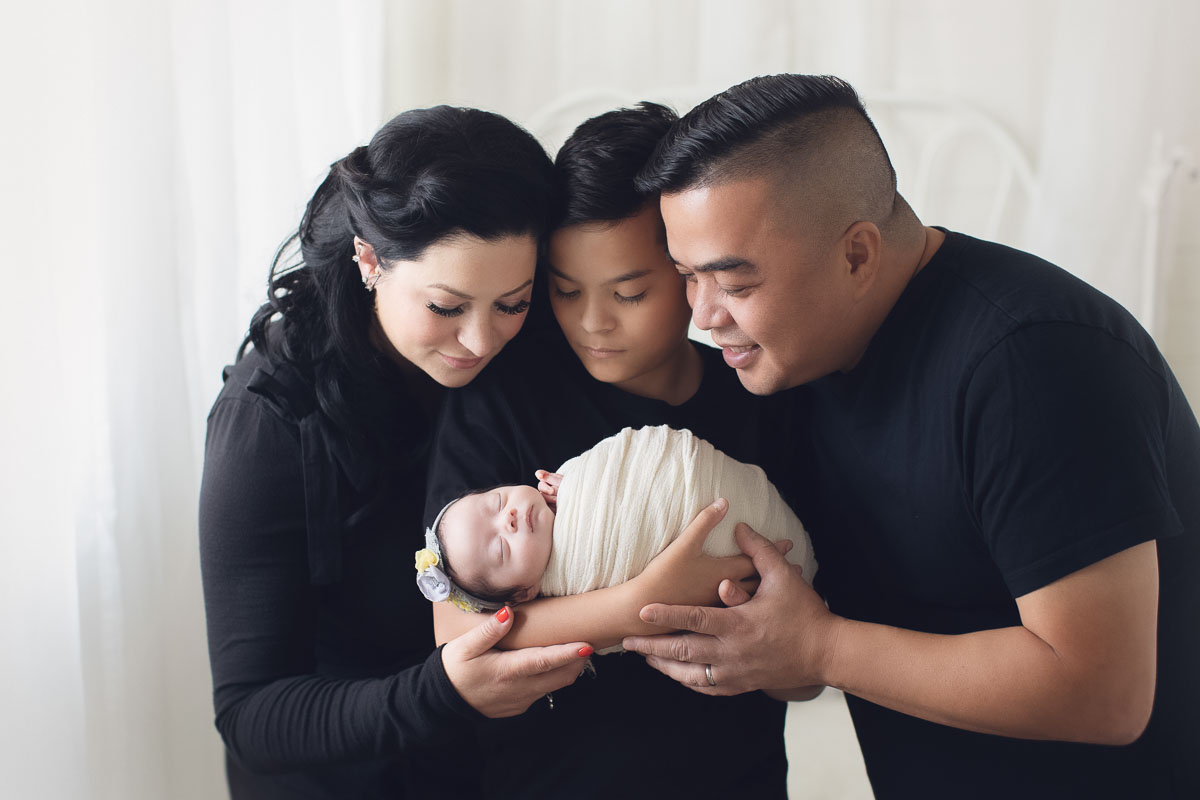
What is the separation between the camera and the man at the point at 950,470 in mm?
1119

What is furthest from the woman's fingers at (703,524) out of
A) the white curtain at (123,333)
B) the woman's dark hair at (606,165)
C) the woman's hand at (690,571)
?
the white curtain at (123,333)

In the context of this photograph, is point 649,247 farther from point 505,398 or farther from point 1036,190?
point 1036,190

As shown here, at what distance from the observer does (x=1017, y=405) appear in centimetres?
113

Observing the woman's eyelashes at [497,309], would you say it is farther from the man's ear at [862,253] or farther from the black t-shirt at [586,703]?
the man's ear at [862,253]

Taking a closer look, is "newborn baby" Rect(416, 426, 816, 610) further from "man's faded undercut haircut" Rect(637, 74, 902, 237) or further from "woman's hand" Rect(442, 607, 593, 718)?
"man's faded undercut haircut" Rect(637, 74, 902, 237)

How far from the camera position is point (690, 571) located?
129cm

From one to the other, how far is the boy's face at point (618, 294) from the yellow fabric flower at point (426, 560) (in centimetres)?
35

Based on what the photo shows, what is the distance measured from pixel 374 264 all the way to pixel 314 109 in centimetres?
72

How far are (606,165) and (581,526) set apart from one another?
50 cm

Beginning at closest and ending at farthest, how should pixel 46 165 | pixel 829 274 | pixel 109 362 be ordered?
pixel 829 274 → pixel 46 165 → pixel 109 362

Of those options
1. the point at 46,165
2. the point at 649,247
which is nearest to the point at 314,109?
the point at 46,165

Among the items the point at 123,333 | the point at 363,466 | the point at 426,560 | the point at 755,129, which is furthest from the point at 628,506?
the point at 123,333

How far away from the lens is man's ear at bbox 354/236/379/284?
1.38m

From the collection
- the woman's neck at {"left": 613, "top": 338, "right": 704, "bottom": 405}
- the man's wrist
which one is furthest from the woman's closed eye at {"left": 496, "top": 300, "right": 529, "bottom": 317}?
the man's wrist
